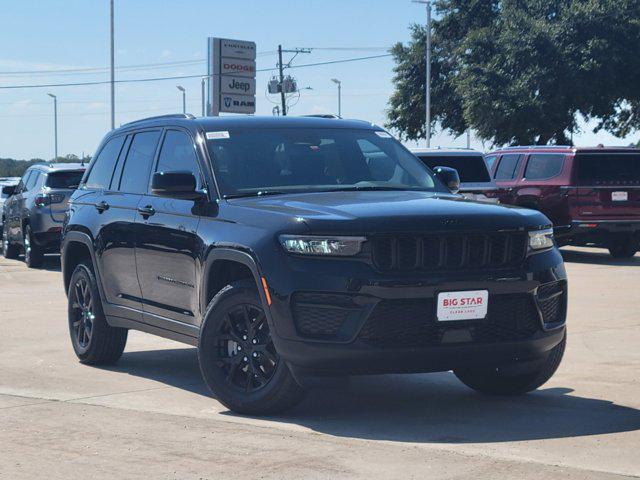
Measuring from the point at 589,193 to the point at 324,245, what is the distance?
589 inches

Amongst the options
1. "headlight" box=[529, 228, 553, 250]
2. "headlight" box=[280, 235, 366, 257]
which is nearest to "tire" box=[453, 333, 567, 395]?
"headlight" box=[529, 228, 553, 250]

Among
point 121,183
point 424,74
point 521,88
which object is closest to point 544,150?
point 121,183

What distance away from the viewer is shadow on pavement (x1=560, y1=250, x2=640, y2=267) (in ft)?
67.9

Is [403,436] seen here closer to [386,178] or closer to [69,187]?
[386,178]

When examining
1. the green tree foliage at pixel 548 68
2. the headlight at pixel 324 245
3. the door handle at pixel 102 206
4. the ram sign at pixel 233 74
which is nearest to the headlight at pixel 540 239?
the headlight at pixel 324 245

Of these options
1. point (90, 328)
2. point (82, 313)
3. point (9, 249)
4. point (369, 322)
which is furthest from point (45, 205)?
point (369, 322)

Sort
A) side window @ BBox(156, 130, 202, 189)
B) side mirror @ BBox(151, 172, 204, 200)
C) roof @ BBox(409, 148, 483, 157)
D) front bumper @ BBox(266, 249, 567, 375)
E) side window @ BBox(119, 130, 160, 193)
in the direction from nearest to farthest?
front bumper @ BBox(266, 249, 567, 375), side mirror @ BBox(151, 172, 204, 200), side window @ BBox(156, 130, 202, 189), side window @ BBox(119, 130, 160, 193), roof @ BBox(409, 148, 483, 157)

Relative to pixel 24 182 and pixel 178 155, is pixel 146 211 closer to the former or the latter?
pixel 178 155

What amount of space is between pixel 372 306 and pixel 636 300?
8228 millimetres

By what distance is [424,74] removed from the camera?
2325 inches

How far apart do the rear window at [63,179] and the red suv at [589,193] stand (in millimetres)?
7204

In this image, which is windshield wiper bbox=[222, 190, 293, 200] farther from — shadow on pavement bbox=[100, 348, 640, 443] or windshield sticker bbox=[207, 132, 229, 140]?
shadow on pavement bbox=[100, 348, 640, 443]

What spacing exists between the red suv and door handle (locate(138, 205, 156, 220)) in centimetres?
1323

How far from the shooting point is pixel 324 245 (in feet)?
21.9
